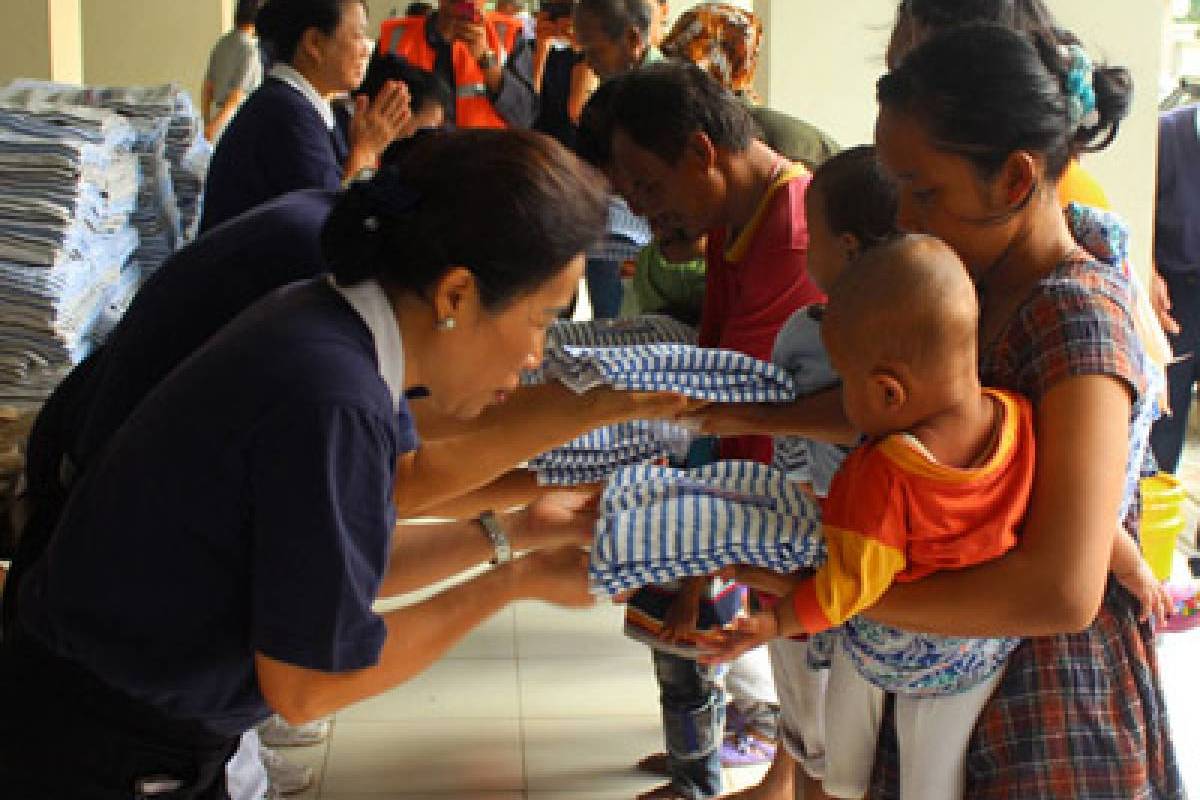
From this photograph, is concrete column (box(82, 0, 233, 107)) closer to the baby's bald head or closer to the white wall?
the white wall

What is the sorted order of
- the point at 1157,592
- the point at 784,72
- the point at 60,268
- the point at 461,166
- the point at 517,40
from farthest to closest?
the point at 517,40
the point at 784,72
the point at 60,268
the point at 1157,592
the point at 461,166

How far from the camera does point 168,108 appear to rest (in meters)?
4.10

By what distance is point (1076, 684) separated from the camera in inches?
65.7

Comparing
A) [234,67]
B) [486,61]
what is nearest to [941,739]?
[486,61]

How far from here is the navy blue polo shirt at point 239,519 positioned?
1.37m

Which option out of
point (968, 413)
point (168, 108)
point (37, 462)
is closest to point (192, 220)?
point (168, 108)

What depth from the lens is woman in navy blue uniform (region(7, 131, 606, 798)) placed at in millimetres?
1379

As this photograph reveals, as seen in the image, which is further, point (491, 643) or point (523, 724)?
point (491, 643)

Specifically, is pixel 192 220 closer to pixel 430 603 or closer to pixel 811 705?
pixel 811 705

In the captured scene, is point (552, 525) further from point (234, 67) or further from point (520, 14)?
point (520, 14)

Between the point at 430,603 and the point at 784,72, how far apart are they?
12.9 feet

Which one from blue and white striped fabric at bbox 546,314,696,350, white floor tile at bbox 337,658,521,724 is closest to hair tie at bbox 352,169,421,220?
blue and white striped fabric at bbox 546,314,696,350

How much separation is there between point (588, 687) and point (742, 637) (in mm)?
2196

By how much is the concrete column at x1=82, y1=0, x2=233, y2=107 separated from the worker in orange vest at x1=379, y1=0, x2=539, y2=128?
12.3 ft
